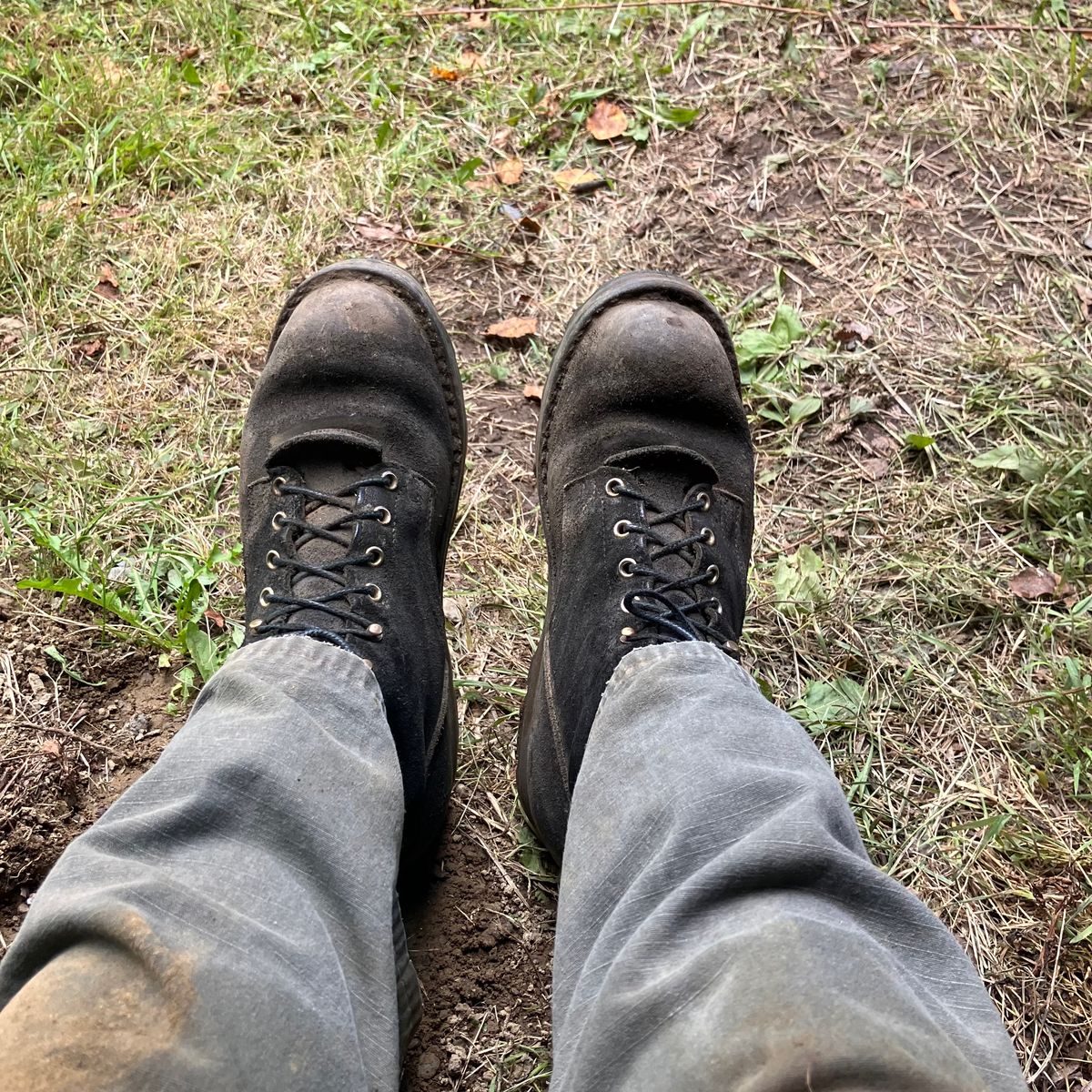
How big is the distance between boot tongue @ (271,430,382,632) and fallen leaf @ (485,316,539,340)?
1.82 ft

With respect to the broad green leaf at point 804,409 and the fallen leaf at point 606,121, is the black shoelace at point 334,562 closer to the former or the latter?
the broad green leaf at point 804,409

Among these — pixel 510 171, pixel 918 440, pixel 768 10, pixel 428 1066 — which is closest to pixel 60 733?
pixel 428 1066

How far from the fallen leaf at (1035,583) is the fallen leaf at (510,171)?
Answer: 4.71 feet

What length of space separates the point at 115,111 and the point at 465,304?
104 cm

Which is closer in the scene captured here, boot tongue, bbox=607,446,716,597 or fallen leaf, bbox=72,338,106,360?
boot tongue, bbox=607,446,716,597

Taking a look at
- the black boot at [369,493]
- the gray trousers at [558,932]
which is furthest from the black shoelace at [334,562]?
the gray trousers at [558,932]

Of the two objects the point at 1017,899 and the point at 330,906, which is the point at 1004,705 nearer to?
the point at 1017,899

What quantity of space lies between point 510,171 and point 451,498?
0.96 metres

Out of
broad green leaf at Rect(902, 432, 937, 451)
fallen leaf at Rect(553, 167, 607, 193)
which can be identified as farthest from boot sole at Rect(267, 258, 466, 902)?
broad green leaf at Rect(902, 432, 937, 451)

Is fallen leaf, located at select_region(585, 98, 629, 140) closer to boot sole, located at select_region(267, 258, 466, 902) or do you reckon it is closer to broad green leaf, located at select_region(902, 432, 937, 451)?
boot sole, located at select_region(267, 258, 466, 902)

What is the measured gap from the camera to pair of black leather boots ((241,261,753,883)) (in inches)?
58.1

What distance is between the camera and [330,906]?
1.07 m

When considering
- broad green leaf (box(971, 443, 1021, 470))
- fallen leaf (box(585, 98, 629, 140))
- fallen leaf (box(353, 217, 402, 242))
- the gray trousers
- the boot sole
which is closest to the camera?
the gray trousers

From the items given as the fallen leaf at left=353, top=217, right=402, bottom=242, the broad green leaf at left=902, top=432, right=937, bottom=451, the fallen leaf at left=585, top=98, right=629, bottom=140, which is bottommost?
the broad green leaf at left=902, top=432, right=937, bottom=451
